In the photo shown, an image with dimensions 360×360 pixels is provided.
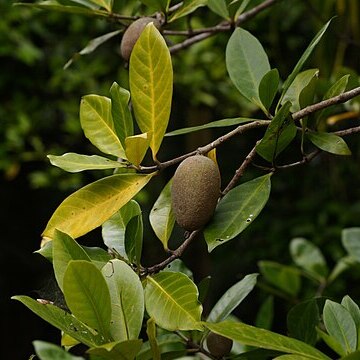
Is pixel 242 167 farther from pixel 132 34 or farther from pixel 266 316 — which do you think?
pixel 266 316

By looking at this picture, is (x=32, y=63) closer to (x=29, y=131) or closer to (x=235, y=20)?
(x=29, y=131)

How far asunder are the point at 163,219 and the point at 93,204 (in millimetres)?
86

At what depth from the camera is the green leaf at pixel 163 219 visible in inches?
25.7

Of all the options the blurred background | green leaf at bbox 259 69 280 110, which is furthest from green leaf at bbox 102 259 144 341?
the blurred background

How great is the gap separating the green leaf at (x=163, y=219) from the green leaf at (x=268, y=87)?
0.11 m

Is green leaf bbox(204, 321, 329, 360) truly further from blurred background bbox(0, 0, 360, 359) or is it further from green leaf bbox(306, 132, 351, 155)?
blurred background bbox(0, 0, 360, 359)

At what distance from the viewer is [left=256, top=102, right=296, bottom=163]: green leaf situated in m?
0.57

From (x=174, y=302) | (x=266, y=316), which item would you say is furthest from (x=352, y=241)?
(x=174, y=302)

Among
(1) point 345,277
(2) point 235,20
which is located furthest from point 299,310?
(1) point 345,277

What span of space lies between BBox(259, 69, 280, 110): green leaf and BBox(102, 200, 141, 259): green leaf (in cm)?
15

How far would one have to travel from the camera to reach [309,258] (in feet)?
4.43

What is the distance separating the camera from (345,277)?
2.12 meters

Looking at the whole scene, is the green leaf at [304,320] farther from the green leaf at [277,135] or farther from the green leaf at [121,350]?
the green leaf at [121,350]

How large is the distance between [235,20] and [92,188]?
396mm
